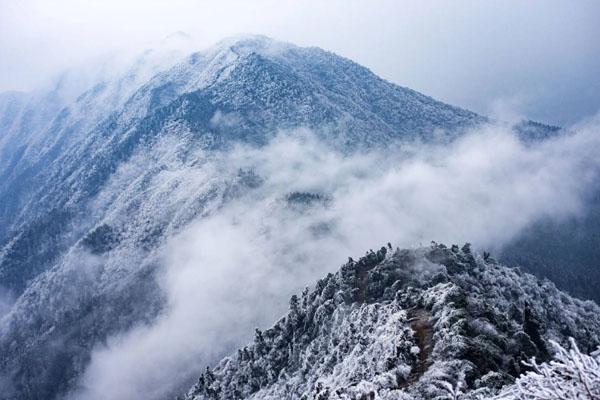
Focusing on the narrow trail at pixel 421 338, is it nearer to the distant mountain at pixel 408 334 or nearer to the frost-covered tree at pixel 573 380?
the distant mountain at pixel 408 334

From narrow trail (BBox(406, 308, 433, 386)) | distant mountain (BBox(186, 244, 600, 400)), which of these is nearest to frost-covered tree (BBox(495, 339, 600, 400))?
distant mountain (BBox(186, 244, 600, 400))

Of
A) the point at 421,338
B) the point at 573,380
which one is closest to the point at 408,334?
the point at 421,338

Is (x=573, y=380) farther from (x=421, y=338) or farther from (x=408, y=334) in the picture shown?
(x=408, y=334)

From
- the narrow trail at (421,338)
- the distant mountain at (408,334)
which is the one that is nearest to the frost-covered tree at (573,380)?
the distant mountain at (408,334)

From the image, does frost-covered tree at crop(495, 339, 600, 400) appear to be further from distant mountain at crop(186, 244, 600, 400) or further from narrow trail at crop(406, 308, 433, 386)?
narrow trail at crop(406, 308, 433, 386)

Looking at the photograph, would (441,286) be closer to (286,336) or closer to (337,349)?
(337,349)

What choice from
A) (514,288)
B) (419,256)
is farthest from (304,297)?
(514,288)
